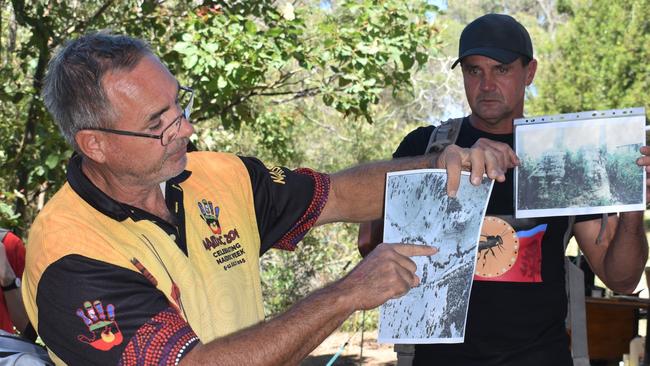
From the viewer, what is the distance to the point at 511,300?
118 inches

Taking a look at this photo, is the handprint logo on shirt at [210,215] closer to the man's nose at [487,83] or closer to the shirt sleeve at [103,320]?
the shirt sleeve at [103,320]

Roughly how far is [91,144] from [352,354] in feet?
24.8

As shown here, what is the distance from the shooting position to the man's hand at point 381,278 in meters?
2.14

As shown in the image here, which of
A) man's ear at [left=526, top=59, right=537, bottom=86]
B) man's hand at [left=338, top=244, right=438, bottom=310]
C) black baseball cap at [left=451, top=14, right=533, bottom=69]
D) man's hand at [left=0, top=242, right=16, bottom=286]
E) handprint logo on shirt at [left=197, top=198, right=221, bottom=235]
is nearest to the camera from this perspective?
man's hand at [left=338, top=244, right=438, bottom=310]

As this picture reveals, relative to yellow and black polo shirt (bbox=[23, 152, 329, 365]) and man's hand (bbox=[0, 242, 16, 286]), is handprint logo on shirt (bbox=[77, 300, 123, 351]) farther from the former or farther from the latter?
man's hand (bbox=[0, 242, 16, 286])

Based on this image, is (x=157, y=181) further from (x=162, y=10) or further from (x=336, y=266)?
(x=336, y=266)

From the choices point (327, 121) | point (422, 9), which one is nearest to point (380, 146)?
point (327, 121)

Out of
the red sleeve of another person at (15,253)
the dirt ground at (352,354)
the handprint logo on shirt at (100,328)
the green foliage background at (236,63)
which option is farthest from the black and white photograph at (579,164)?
the dirt ground at (352,354)

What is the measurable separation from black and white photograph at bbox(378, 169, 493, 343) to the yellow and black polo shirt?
1.23 feet

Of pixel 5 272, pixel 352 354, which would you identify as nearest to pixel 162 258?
pixel 5 272

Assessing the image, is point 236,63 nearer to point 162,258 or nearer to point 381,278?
point 162,258

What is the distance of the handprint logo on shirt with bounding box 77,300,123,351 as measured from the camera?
198 centimetres

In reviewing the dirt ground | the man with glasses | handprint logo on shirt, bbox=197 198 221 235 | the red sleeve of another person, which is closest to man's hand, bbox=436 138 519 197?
the man with glasses

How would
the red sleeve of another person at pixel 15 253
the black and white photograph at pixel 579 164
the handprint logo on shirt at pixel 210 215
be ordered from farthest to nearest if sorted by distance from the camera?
the red sleeve of another person at pixel 15 253
the black and white photograph at pixel 579 164
the handprint logo on shirt at pixel 210 215
